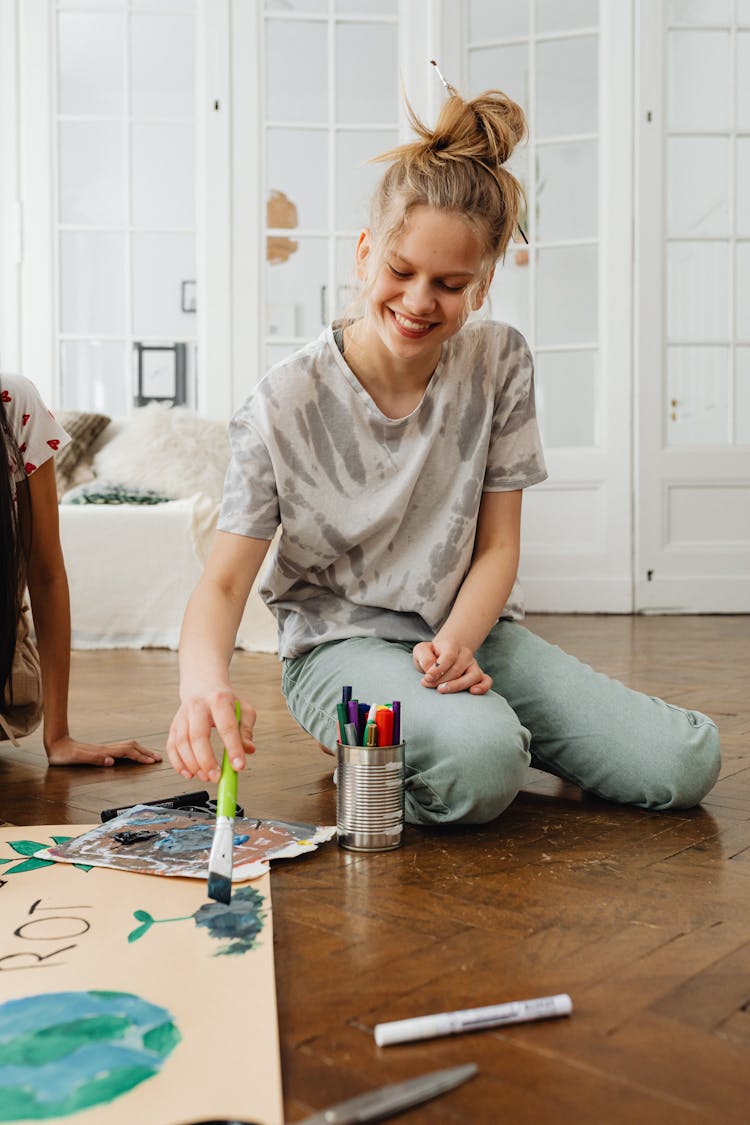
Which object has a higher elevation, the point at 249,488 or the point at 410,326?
the point at 410,326

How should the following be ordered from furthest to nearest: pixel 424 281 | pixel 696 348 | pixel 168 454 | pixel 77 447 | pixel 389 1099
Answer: pixel 696 348 < pixel 77 447 < pixel 168 454 < pixel 424 281 < pixel 389 1099

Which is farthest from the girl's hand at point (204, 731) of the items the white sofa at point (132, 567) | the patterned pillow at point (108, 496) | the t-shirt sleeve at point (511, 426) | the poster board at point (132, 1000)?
the patterned pillow at point (108, 496)

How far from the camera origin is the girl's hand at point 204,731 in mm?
1094

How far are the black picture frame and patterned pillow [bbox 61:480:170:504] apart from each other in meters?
1.07

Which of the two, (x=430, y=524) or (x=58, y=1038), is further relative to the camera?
(x=430, y=524)

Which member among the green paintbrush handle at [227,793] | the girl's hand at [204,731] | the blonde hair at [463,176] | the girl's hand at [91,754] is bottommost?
the girl's hand at [91,754]

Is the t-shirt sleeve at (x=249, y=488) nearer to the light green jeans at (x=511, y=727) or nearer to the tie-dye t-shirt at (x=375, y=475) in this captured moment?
the tie-dye t-shirt at (x=375, y=475)

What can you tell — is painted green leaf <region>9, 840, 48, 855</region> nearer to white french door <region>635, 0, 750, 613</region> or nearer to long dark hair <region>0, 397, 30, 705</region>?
long dark hair <region>0, 397, 30, 705</region>

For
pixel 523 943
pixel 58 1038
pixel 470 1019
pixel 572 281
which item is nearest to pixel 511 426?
pixel 523 943

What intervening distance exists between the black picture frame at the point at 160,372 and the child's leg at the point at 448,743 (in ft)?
11.8

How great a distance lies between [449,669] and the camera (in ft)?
4.64

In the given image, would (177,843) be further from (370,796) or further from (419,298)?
(419,298)

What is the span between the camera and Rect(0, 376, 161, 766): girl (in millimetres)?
1610

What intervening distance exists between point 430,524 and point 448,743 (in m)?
0.34
